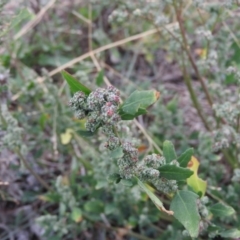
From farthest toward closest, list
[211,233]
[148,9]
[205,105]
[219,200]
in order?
[205,105]
[148,9]
[219,200]
[211,233]

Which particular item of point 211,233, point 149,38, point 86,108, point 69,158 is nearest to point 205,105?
point 149,38

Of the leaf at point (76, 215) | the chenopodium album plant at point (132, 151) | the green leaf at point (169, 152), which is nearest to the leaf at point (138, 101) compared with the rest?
the chenopodium album plant at point (132, 151)

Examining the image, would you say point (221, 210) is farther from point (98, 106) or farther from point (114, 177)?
point (98, 106)

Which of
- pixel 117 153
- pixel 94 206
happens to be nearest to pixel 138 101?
pixel 117 153

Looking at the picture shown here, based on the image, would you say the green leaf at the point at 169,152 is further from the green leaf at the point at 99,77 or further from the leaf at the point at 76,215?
the green leaf at the point at 99,77

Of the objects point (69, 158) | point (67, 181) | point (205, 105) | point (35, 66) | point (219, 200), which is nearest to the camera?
point (219, 200)

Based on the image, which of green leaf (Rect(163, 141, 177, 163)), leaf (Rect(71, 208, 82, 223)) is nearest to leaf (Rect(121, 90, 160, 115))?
green leaf (Rect(163, 141, 177, 163))

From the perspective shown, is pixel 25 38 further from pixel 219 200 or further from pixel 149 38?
A: pixel 219 200

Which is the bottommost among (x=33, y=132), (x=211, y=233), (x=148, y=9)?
(x=211, y=233)
